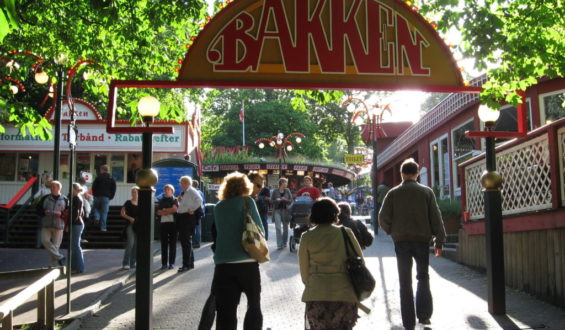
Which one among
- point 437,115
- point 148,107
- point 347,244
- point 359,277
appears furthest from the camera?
point 437,115

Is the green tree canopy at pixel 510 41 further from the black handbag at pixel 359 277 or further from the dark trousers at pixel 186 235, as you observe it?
the dark trousers at pixel 186 235

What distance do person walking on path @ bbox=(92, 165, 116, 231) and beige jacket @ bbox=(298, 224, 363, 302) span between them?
12.9 meters

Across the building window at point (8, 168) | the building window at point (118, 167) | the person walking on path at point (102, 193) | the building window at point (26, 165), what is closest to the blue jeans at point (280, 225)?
the person walking on path at point (102, 193)

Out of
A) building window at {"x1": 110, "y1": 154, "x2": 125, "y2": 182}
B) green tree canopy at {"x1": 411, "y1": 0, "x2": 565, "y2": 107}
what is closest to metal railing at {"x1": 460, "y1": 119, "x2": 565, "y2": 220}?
green tree canopy at {"x1": 411, "y1": 0, "x2": 565, "y2": 107}

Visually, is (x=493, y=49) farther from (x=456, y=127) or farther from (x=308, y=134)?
(x=308, y=134)

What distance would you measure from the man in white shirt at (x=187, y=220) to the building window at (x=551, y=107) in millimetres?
8927

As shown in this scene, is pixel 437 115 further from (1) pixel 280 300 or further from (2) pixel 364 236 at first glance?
(2) pixel 364 236

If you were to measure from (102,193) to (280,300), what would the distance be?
10057mm

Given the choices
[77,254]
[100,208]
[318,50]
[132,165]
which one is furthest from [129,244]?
[132,165]

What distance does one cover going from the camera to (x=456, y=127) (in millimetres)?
19672

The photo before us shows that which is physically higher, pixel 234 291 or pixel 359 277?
pixel 359 277

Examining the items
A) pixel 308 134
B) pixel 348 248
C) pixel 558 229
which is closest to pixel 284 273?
pixel 558 229

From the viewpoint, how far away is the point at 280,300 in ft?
27.3

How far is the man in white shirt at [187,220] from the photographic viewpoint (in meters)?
11.3
